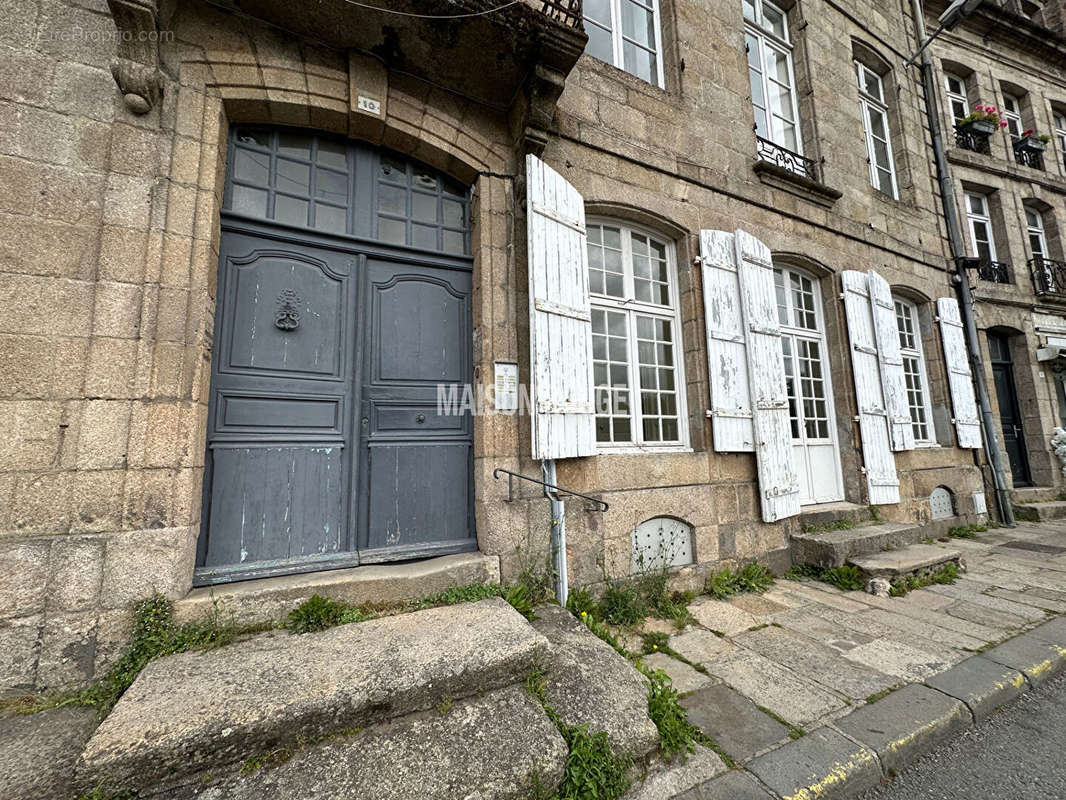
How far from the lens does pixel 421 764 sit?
158cm

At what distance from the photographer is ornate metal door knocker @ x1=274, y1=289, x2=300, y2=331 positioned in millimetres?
2859

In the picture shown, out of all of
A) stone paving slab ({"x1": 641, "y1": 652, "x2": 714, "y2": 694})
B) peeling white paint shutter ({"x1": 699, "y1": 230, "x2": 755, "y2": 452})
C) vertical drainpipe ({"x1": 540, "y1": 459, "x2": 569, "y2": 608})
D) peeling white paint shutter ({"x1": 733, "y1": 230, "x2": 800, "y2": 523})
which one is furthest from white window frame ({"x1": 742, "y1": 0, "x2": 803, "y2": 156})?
stone paving slab ({"x1": 641, "y1": 652, "x2": 714, "y2": 694})

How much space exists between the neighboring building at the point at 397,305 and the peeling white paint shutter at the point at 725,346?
32mm

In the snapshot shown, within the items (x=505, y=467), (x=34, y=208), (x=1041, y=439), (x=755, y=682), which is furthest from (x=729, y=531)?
(x=1041, y=439)

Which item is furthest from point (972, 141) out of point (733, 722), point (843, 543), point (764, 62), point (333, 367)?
point (333, 367)

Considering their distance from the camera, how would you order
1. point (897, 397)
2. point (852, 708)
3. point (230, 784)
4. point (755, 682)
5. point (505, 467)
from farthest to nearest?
point (897, 397) → point (505, 467) → point (755, 682) → point (852, 708) → point (230, 784)

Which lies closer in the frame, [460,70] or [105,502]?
[105,502]

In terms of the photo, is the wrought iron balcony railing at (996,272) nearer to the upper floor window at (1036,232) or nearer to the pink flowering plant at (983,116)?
the upper floor window at (1036,232)

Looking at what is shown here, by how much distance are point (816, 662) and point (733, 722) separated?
91 cm

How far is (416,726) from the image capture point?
175cm

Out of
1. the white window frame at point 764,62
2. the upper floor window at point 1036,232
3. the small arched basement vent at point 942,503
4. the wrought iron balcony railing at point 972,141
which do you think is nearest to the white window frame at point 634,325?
the white window frame at point 764,62

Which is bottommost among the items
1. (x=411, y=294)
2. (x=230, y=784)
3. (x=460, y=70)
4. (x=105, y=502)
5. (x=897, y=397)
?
(x=230, y=784)

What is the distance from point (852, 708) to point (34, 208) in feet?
16.0

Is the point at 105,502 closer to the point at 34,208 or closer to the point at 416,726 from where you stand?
the point at 34,208
